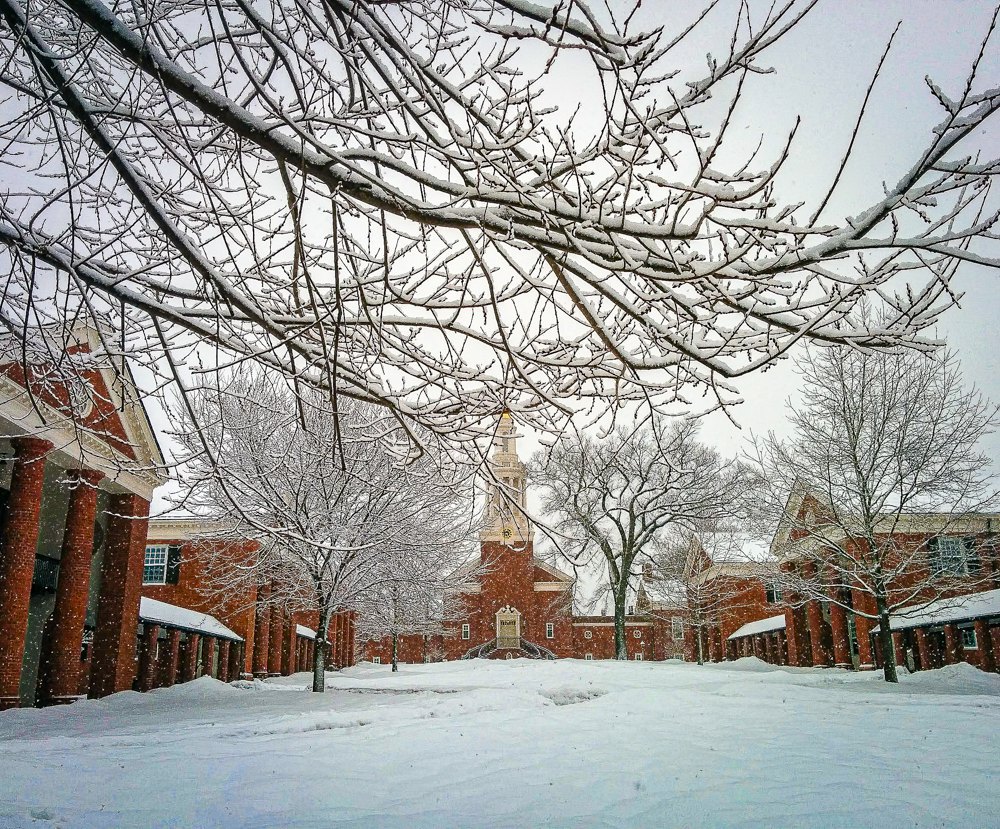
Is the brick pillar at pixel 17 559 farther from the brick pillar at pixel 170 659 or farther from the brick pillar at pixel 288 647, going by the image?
the brick pillar at pixel 288 647

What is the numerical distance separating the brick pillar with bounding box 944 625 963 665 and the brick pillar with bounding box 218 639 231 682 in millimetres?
23606

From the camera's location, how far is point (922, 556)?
1653 cm

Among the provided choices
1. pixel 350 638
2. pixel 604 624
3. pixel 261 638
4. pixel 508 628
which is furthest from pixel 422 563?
pixel 604 624

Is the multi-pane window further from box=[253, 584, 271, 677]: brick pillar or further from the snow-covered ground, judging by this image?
the snow-covered ground

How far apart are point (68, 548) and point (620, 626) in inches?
812

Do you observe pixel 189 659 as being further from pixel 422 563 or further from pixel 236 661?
pixel 422 563

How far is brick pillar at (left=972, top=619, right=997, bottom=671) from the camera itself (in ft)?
61.2

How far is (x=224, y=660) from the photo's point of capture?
82.7 feet

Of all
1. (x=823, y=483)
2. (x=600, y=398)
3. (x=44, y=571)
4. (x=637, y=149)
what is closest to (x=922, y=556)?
(x=823, y=483)

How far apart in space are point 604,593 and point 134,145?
96.9 ft

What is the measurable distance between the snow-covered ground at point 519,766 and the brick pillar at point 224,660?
45.8 ft

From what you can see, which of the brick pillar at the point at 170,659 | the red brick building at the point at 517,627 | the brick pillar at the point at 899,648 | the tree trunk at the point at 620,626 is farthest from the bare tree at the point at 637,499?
the red brick building at the point at 517,627

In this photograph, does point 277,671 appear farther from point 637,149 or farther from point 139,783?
point 637,149

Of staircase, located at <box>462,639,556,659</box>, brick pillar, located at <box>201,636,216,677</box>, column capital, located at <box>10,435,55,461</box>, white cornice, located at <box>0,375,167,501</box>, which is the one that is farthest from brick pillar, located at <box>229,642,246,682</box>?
staircase, located at <box>462,639,556,659</box>
